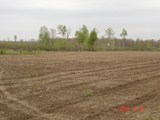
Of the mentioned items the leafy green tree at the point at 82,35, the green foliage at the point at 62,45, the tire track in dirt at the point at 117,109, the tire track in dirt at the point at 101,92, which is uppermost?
the leafy green tree at the point at 82,35

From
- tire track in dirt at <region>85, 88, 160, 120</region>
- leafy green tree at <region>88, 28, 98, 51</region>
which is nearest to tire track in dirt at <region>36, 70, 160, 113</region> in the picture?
tire track in dirt at <region>85, 88, 160, 120</region>

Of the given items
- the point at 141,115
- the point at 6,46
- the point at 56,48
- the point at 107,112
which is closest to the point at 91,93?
the point at 107,112

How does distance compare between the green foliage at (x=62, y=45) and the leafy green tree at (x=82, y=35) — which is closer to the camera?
the leafy green tree at (x=82, y=35)

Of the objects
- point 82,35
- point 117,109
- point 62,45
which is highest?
point 82,35

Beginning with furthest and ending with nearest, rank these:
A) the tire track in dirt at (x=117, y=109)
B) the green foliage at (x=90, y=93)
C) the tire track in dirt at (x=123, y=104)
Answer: the green foliage at (x=90, y=93), the tire track in dirt at (x=123, y=104), the tire track in dirt at (x=117, y=109)

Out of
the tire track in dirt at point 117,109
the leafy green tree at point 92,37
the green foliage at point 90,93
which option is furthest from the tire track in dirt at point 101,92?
the leafy green tree at point 92,37

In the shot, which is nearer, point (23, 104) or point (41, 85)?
point (23, 104)

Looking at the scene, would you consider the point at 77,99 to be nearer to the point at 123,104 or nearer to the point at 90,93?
the point at 90,93

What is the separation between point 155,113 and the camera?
20.3 ft

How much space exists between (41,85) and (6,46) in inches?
1593

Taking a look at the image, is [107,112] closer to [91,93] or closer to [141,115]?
[141,115]

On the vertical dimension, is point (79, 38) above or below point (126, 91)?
above

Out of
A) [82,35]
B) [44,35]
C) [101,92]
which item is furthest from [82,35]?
[101,92]

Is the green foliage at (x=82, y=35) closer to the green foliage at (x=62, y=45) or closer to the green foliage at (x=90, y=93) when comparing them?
the green foliage at (x=62, y=45)
